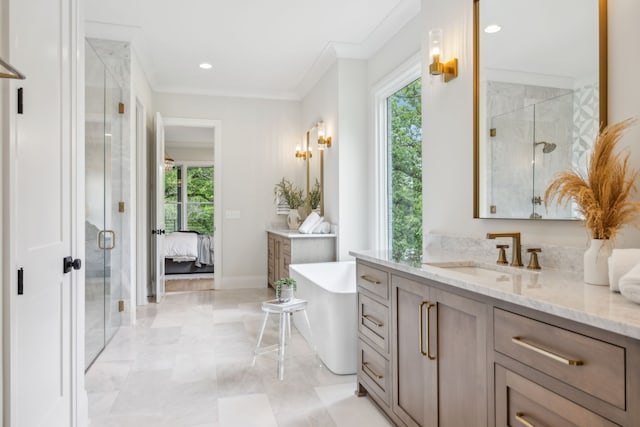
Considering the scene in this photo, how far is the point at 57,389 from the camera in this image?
1.78m

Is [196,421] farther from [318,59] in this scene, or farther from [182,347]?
[318,59]

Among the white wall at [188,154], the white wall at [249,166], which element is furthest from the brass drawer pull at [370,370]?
the white wall at [188,154]

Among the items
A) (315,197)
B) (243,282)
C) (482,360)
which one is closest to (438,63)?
(482,360)

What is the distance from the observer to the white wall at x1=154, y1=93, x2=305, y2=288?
6023 millimetres

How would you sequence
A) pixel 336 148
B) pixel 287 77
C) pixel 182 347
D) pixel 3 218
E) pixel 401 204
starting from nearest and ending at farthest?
pixel 3 218 → pixel 182 347 → pixel 401 204 → pixel 336 148 → pixel 287 77

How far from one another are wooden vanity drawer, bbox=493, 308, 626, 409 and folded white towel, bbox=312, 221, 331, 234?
3.39 meters

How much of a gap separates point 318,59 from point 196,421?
12.9 feet

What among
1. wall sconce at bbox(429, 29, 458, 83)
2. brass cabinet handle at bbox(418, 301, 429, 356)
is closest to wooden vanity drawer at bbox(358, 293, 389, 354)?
brass cabinet handle at bbox(418, 301, 429, 356)

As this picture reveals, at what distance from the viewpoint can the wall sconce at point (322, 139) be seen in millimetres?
4906

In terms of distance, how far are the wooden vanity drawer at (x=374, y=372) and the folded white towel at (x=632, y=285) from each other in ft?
4.17

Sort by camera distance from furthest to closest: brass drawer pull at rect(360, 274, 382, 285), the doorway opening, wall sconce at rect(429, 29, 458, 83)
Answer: the doorway opening
wall sconce at rect(429, 29, 458, 83)
brass drawer pull at rect(360, 274, 382, 285)

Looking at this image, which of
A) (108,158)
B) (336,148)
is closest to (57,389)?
(108,158)

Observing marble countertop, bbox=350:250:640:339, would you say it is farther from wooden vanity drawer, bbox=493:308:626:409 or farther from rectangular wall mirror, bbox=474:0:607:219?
rectangular wall mirror, bbox=474:0:607:219

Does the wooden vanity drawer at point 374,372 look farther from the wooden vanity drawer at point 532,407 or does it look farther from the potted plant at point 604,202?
the potted plant at point 604,202
